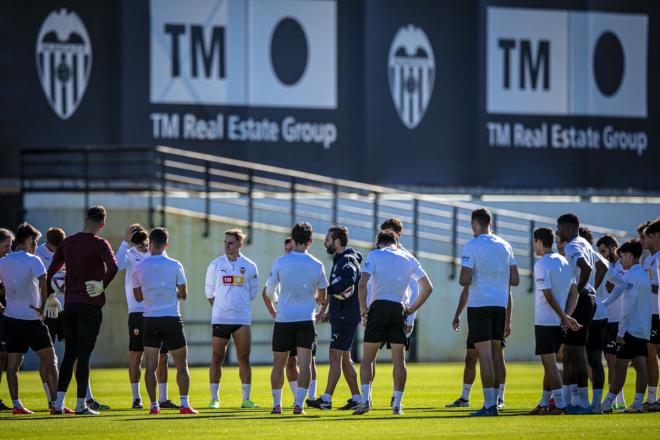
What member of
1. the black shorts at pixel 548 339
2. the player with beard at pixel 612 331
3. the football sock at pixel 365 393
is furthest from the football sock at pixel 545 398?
the football sock at pixel 365 393

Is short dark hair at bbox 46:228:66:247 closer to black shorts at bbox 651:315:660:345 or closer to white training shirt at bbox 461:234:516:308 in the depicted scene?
white training shirt at bbox 461:234:516:308

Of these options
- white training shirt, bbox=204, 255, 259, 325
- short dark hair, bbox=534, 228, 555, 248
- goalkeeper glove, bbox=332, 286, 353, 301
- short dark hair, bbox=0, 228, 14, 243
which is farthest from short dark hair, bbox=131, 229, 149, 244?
short dark hair, bbox=534, 228, 555, 248

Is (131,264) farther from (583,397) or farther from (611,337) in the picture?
(611,337)

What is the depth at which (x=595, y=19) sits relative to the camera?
33.8 meters

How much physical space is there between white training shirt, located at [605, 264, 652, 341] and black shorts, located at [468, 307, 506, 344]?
168cm

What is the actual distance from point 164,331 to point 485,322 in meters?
3.32

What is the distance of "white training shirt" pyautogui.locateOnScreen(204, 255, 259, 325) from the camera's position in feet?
55.9

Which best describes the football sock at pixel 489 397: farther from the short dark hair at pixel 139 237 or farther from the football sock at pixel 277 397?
the short dark hair at pixel 139 237

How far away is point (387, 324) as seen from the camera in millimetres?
15273

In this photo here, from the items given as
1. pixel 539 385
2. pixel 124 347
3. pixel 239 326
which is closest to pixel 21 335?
pixel 239 326

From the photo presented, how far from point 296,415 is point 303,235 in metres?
1.85

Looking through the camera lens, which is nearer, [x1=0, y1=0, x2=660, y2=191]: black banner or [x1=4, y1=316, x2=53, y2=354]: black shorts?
[x1=4, y1=316, x2=53, y2=354]: black shorts

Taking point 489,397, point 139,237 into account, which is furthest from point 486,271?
point 139,237

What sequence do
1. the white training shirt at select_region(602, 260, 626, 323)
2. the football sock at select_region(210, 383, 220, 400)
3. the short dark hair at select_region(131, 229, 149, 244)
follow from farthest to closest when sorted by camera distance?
the football sock at select_region(210, 383, 220, 400)
the white training shirt at select_region(602, 260, 626, 323)
the short dark hair at select_region(131, 229, 149, 244)
